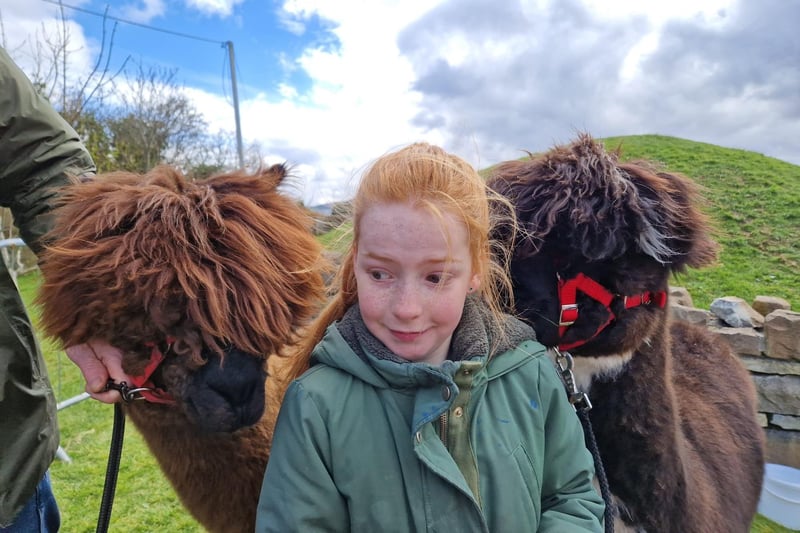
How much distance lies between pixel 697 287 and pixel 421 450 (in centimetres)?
748

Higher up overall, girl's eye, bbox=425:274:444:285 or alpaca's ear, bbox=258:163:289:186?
alpaca's ear, bbox=258:163:289:186

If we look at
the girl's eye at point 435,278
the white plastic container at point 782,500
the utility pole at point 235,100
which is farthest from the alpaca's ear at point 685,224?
the utility pole at point 235,100

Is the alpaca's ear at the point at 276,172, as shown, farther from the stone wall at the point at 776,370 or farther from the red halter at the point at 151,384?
the stone wall at the point at 776,370

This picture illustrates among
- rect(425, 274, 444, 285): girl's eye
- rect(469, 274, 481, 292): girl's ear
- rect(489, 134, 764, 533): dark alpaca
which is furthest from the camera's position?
rect(489, 134, 764, 533): dark alpaca

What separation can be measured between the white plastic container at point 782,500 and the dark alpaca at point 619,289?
7.91 feet

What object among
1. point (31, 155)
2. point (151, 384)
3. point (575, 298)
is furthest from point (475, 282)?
point (31, 155)

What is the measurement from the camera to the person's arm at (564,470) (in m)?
1.33

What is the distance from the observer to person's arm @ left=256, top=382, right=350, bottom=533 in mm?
1181

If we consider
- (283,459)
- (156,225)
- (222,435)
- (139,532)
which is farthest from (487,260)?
(139,532)

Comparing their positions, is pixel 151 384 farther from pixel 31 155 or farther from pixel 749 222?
pixel 749 222

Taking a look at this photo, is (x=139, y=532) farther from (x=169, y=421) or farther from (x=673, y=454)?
(x=673, y=454)

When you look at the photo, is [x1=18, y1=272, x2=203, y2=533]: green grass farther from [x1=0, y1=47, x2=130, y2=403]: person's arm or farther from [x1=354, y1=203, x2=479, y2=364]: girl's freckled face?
[x1=354, y1=203, x2=479, y2=364]: girl's freckled face

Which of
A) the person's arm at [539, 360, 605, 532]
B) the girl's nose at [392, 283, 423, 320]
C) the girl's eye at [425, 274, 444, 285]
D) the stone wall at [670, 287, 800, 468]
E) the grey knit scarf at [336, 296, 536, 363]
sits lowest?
the stone wall at [670, 287, 800, 468]

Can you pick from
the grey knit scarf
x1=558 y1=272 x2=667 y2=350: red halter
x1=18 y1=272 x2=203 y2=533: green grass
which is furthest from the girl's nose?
x1=18 y1=272 x2=203 y2=533: green grass
